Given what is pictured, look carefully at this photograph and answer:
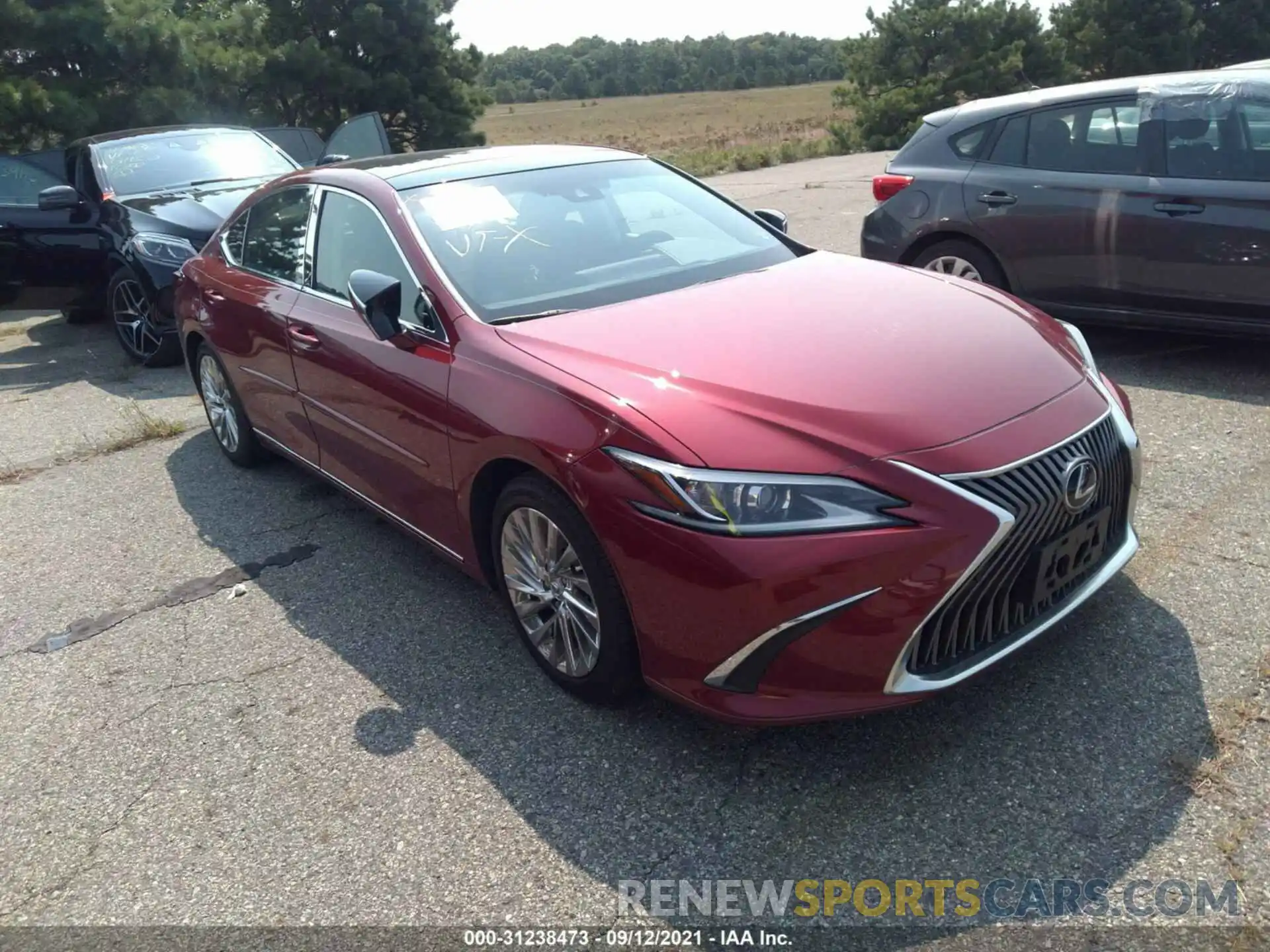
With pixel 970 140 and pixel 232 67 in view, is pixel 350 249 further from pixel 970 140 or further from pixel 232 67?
pixel 232 67

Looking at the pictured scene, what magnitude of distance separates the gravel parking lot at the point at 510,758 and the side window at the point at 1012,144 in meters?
2.51

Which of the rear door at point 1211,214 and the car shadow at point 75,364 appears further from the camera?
the car shadow at point 75,364

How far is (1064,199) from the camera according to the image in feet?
19.9

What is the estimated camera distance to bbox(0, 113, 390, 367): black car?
7.94 metres

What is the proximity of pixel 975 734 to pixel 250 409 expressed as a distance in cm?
383

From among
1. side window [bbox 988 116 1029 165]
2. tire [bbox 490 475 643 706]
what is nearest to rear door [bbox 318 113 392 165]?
side window [bbox 988 116 1029 165]

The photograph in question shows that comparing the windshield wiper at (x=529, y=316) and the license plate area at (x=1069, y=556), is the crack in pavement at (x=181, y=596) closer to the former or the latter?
the windshield wiper at (x=529, y=316)

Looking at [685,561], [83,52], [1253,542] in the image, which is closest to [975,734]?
[685,561]

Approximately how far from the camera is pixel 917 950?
231 cm

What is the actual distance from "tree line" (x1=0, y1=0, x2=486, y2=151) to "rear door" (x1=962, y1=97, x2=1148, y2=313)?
11.9 meters

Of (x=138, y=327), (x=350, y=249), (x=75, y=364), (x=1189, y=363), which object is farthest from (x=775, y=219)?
(x=75, y=364)

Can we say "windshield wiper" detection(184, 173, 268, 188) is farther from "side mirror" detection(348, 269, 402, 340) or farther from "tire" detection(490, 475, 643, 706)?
"tire" detection(490, 475, 643, 706)

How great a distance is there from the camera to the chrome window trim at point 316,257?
3.59m

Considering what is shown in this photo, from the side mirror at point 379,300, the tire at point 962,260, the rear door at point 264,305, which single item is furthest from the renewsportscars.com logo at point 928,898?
the tire at point 962,260
